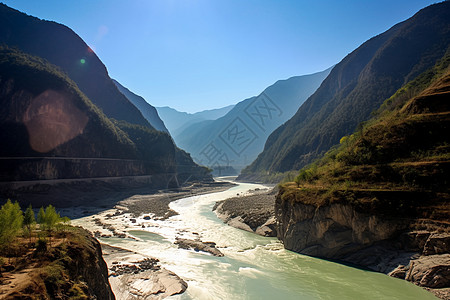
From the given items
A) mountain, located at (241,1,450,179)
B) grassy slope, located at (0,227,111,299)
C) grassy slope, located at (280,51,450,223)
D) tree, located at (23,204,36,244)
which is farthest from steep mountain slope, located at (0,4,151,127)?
grassy slope, located at (0,227,111,299)

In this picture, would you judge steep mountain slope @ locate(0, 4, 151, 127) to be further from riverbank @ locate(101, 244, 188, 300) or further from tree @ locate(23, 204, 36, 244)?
tree @ locate(23, 204, 36, 244)

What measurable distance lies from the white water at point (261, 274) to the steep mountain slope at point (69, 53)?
470 ft

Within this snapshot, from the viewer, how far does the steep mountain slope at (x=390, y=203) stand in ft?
61.2

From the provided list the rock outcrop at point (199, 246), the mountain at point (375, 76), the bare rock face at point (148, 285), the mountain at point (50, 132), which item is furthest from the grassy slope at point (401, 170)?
the mountain at point (375, 76)

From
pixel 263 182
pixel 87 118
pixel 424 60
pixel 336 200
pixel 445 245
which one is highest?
pixel 424 60

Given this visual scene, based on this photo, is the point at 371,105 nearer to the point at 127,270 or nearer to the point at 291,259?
the point at 291,259

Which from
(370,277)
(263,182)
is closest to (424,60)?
(263,182)

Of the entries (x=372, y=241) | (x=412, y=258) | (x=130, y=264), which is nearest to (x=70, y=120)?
(x=130, y=264)

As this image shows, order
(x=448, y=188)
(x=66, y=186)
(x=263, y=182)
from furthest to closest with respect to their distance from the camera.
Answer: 1. (x=263, y=182)
2. (x=66, y=186)
3. (x=448, y=188)

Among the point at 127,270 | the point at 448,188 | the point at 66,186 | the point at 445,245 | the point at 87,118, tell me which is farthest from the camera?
the point at 87,118

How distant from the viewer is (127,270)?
2158 centimetres

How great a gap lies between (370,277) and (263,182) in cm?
12637

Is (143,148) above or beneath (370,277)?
above

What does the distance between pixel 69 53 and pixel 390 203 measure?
7479 inches
